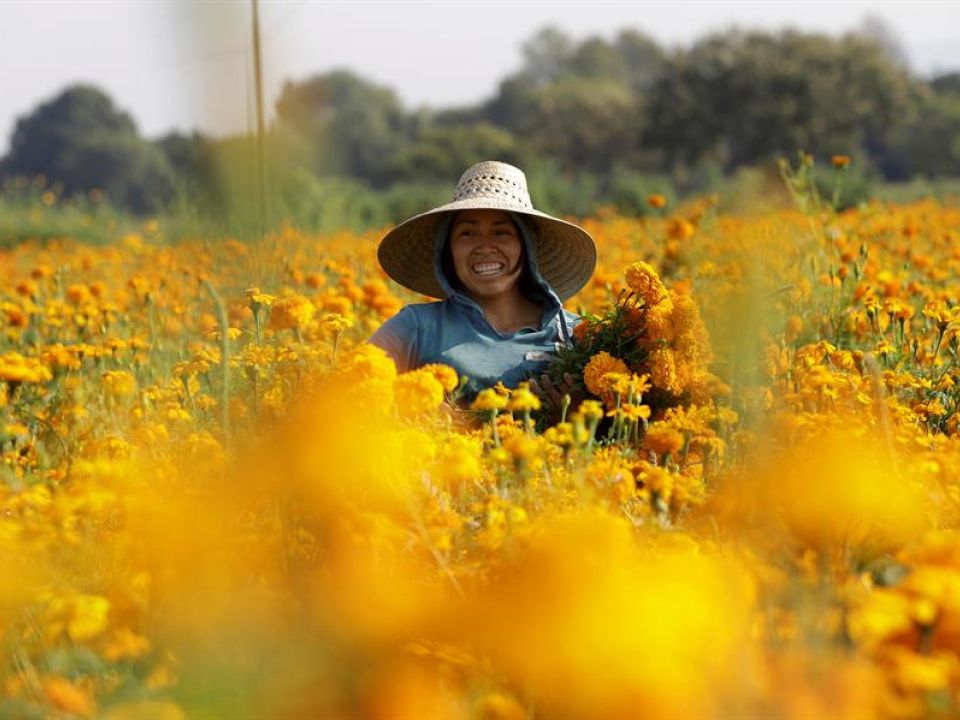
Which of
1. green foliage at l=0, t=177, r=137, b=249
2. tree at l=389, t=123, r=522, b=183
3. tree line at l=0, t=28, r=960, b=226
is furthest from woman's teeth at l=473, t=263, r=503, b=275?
tree at l=389, t=123, r=522, b=183

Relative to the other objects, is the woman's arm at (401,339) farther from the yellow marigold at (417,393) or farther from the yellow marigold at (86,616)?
the yellow marigold at (86,616)

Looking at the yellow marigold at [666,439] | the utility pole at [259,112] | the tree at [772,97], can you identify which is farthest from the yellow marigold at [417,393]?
the tree at [772,97]

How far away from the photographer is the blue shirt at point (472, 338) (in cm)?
310

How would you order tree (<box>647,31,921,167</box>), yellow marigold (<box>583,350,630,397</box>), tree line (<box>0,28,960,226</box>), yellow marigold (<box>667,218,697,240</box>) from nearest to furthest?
1. yellow marigold (<box>583,350,630,397</box>)
2. yellow marigold (<box>667,218,697,240</box>)
3. tree line (<box>0,28,960,226</box>)
4. tree (<box>647,31,921,167</box>)

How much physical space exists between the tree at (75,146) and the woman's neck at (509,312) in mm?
32120

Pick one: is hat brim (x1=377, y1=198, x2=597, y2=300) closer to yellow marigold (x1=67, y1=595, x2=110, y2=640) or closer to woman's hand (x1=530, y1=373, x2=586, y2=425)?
woman's hand (x1=530, y1=373, x2=586, y2=425)

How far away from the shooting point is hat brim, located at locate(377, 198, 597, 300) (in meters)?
3.44

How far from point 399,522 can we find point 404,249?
6.95 ft

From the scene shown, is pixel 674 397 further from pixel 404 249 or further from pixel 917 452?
pixel 404 249

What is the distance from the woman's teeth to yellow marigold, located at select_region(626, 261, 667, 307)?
594 millimetres

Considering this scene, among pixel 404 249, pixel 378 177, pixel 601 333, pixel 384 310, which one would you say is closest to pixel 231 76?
pixel 601 333

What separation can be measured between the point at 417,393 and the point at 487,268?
1597 millimetres

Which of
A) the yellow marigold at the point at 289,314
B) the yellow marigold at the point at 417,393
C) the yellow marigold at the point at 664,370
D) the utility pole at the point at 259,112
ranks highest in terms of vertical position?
the utility pole at the point at 259,112

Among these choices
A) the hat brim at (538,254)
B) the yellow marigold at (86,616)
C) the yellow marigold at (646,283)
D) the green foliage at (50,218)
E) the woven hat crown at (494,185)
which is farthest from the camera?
the green foliage at (50,218)
